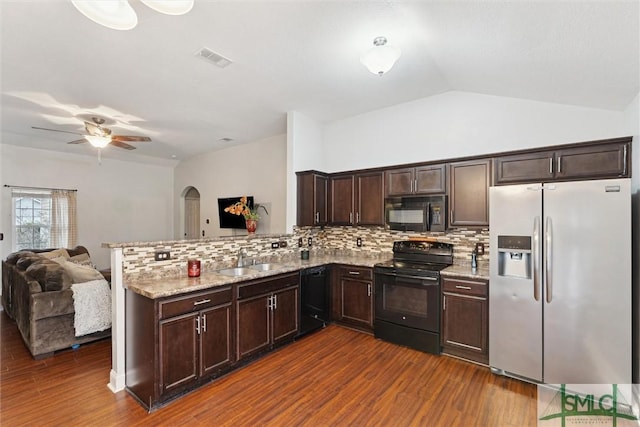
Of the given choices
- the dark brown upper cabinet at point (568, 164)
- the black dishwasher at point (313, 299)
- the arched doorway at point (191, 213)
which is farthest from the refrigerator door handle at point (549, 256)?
the arched doorway at point (191, 213)

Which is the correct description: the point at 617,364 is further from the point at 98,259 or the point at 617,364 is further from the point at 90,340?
the point at 98,259

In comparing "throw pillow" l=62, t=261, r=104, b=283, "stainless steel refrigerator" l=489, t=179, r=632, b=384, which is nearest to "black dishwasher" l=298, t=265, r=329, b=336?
"stainless steel refrigerator" l=489, t=179, r=632, b=384

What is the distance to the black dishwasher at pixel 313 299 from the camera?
353 centimetres

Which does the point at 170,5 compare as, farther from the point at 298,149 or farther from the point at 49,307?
the point at 49,307

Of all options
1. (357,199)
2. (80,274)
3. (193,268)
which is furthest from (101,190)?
(357,199)

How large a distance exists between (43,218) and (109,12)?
6292 mm

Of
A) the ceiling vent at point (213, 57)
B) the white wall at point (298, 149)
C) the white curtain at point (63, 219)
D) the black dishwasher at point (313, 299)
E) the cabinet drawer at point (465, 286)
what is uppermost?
the ceiling vent at point (213, 57)

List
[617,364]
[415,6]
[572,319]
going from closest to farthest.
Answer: [415,6] → [617,364] → [572,319]

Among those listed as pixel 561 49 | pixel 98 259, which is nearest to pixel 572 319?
pixel 561 49

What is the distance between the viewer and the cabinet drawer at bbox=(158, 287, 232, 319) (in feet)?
7.41

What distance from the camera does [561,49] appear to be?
203cm

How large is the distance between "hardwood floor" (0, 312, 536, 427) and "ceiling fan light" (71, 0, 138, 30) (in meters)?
2.72

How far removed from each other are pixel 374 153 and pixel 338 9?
2.41 m

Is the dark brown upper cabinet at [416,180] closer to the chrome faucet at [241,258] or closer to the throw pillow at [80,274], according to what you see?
the chrome faucet at [241,258]
